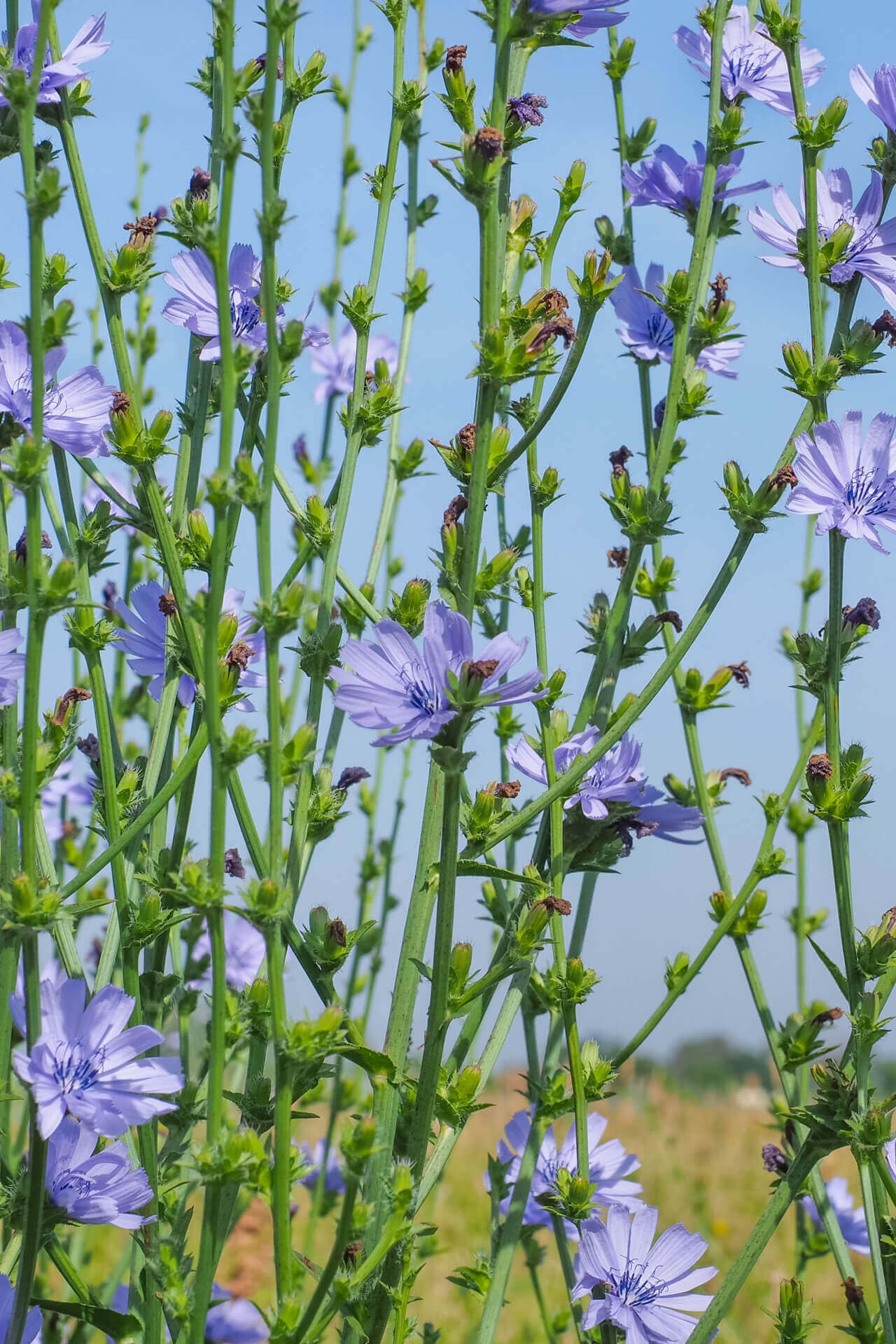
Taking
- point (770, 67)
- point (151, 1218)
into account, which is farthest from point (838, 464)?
point (151, 1218)

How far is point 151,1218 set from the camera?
134 cm

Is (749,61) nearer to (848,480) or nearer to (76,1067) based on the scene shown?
(848,480)

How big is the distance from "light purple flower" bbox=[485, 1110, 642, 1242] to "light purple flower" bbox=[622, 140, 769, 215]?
1369 millimetres

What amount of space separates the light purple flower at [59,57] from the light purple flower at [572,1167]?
152 centimetres

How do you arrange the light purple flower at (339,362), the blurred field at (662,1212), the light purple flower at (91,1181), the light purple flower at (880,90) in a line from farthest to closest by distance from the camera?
the blurred field at (662,1212) < the light purple flower at (339,362) < the light purple flower at (880,90) < the light purple flower at (91,1181)

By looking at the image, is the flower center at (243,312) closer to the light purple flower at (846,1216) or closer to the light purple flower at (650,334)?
the light purple flower at (650,334)

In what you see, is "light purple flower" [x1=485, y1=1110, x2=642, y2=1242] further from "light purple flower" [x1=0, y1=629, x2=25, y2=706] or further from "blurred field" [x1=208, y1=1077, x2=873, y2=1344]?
"blurred field" [x1=208, y1=1077, x2=873, y2=1344]

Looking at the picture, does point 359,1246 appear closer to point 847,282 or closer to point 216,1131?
point 216,1131

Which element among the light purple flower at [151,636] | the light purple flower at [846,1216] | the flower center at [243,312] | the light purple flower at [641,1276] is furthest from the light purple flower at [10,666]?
the light purple flower at [846,1216]

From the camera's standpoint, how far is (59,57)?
1.57 meters

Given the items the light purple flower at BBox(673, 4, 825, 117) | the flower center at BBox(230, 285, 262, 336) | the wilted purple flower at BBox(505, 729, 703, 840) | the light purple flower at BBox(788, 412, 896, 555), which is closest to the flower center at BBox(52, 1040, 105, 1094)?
the wilted purple flower at BBox(505, 729, 703, 840)

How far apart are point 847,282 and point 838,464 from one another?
302 mm

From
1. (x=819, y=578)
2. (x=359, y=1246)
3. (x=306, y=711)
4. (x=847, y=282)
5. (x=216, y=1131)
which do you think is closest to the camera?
(x=216, y=1131)

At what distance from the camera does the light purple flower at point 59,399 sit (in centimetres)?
150
